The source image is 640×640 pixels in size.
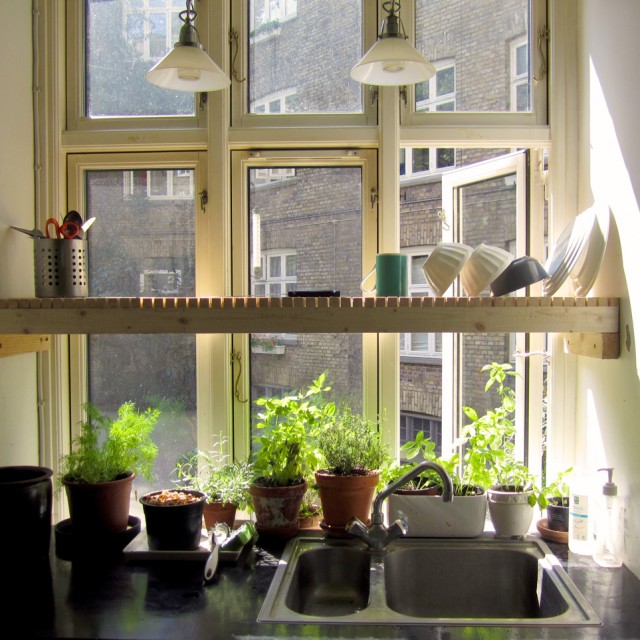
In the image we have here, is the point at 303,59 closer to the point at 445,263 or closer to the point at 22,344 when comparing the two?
the point at 445,263

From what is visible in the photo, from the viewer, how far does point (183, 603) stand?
160 cm

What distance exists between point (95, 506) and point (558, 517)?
1.32 m

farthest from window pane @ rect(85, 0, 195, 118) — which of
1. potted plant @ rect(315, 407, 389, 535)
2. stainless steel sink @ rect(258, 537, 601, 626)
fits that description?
stainless steel sink @ rect(258, 537, 601, 626)

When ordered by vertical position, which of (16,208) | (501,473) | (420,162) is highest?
(420,162)

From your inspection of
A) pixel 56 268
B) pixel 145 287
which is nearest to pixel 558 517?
pixel 145 287

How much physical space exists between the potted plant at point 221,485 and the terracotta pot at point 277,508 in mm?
69

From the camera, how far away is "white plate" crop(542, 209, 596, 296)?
1.92 metres

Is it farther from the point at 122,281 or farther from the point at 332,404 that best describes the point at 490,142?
the point at 122,281

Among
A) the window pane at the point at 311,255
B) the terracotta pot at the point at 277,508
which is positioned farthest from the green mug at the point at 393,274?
the terracotta pot at the point at 277,508

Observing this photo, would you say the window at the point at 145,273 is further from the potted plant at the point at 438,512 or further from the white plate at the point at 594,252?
the white plate at the point at 594,252

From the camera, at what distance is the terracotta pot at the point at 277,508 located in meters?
1.99

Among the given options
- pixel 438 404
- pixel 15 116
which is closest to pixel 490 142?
pixel 438 404

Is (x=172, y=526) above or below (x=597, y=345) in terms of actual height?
below

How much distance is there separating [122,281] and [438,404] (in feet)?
4.03
